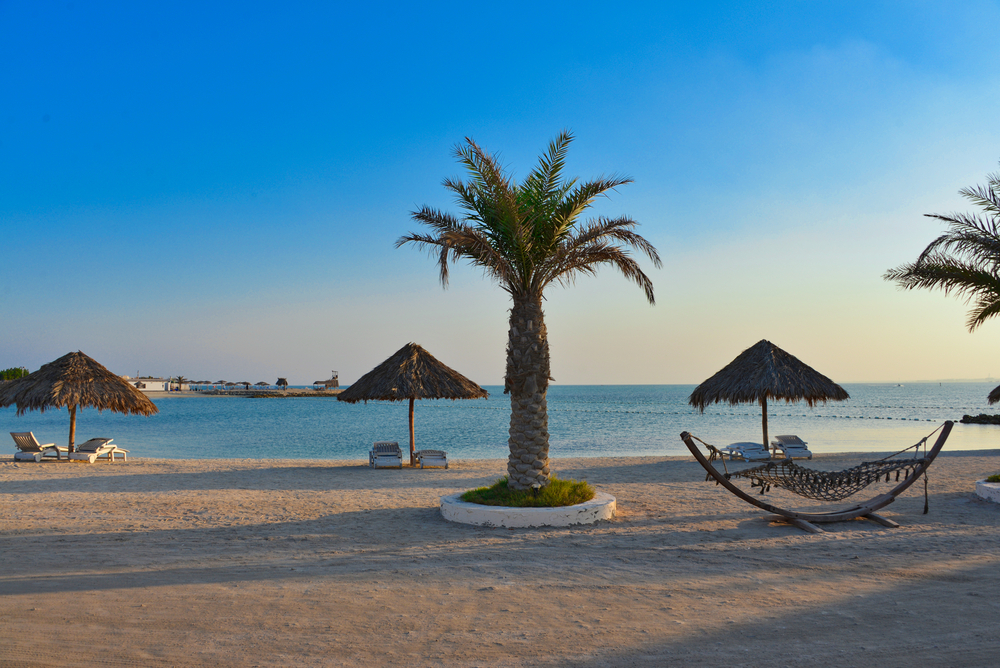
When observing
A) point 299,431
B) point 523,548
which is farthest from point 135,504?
point 299,431

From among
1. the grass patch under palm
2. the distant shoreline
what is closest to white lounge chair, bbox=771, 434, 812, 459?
the grass patch under palm

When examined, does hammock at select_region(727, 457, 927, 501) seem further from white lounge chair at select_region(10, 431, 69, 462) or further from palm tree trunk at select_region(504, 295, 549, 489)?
white lounge chair at select_region(10, 431, 69, 462)

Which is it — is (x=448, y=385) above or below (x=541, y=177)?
below

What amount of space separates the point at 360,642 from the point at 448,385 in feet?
36.4

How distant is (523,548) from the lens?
6.52m

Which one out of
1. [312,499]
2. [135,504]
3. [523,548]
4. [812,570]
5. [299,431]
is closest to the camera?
[812,570]

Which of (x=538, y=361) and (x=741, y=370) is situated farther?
(x=741, y=370)

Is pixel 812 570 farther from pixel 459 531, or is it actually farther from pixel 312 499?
pixel 312 499

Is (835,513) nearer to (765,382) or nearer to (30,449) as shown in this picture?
(765,382)

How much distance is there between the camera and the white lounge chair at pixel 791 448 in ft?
50.6

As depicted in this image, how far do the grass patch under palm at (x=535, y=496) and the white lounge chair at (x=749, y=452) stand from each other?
8042mm

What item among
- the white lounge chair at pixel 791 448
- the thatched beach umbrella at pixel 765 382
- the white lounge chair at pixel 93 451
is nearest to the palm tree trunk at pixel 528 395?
the thatched beach umbrella at pixel 765 382

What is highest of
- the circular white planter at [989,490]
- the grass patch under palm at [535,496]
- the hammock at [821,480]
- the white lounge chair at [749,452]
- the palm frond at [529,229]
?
the palm frond at [529,229]

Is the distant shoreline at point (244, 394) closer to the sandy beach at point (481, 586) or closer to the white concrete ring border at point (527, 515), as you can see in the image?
the sandy beach at point (481, 586)
